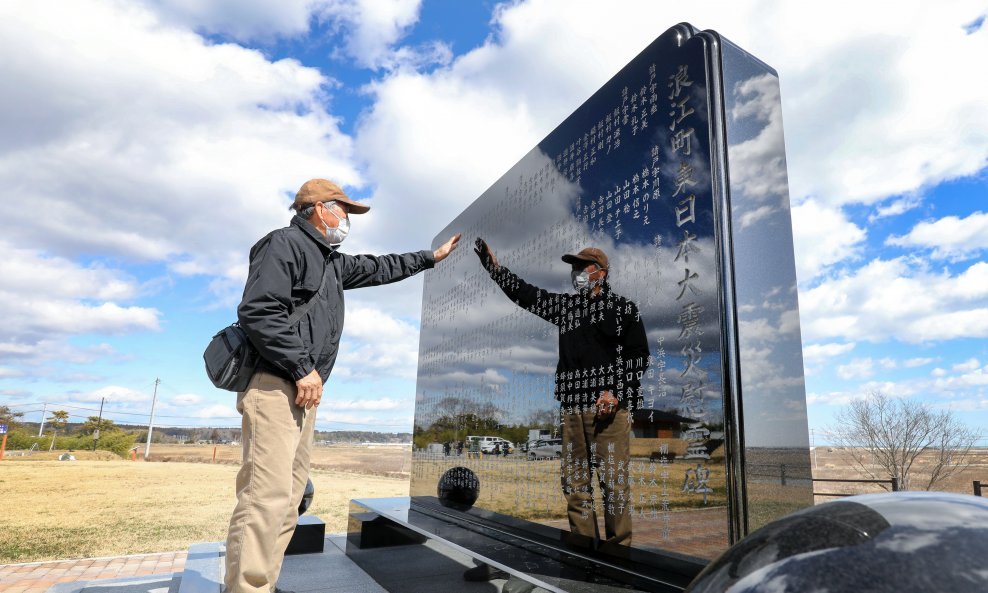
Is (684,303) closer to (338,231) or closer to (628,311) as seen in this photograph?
(628,311)

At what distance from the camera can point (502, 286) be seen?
10.2 feet

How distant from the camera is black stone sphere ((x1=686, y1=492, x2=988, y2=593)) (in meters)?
0.60

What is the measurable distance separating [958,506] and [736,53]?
168 centimetres

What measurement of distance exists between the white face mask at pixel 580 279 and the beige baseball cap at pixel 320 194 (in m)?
0.94

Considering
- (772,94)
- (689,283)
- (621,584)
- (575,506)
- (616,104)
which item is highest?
(616,104)

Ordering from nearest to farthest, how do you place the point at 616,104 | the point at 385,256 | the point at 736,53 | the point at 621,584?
1. the point at 621,584
2. the point at 736,53
3. the point at 616,104
4. the point at 385,256

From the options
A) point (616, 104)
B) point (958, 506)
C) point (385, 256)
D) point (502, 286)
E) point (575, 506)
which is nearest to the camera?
point (958, 506)

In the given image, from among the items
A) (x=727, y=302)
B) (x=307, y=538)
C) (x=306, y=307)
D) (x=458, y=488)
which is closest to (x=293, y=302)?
(x=306, y=307)

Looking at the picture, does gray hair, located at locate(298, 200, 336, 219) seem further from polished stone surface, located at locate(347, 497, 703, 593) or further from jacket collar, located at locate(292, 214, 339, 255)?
polished stone surface, located at locate(347, 497, 703, 593)

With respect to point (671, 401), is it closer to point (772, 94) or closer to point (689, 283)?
point (689, 283)

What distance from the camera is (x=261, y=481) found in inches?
67.5

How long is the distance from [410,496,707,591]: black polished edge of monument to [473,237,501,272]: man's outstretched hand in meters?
1.37

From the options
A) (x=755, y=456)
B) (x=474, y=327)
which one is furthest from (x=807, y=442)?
(x=474, y=327)

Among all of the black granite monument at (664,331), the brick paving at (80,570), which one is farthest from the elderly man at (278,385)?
the brick paving at (80,570)
